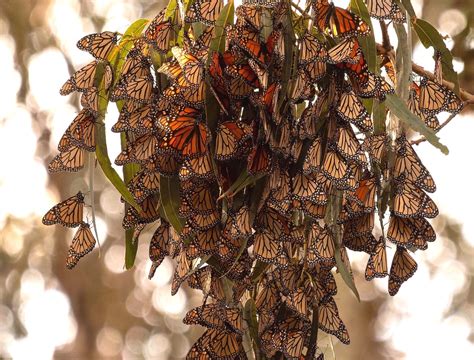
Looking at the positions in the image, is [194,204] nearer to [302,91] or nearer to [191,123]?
[191,123]

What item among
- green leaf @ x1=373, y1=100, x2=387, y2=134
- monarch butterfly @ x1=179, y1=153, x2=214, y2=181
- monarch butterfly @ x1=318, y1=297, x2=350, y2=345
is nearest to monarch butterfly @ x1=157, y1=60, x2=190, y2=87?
monarch butterfly @ x1=179, y1=153, x2=214, y2=181

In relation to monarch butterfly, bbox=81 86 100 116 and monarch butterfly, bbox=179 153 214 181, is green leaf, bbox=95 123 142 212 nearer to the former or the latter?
monarch butterfly, bbox=81 86 100 116

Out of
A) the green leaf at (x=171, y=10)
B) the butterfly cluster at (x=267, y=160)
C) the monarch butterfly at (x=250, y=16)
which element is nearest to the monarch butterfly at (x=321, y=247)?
the butterfly cluster at (x=267, y=160)

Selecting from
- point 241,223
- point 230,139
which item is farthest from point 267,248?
point 230,139

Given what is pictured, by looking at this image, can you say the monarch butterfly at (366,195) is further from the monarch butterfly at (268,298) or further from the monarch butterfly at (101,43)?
the monarch butterfly at (101,43)

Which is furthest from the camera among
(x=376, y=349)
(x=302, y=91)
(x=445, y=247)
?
(x=376, y=349)

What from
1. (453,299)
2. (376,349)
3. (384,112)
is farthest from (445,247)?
(384,112)

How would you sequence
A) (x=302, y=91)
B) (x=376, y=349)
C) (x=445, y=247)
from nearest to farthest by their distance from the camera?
(x=302, y=91), (x=445, y=247), (x=376, y=349)
